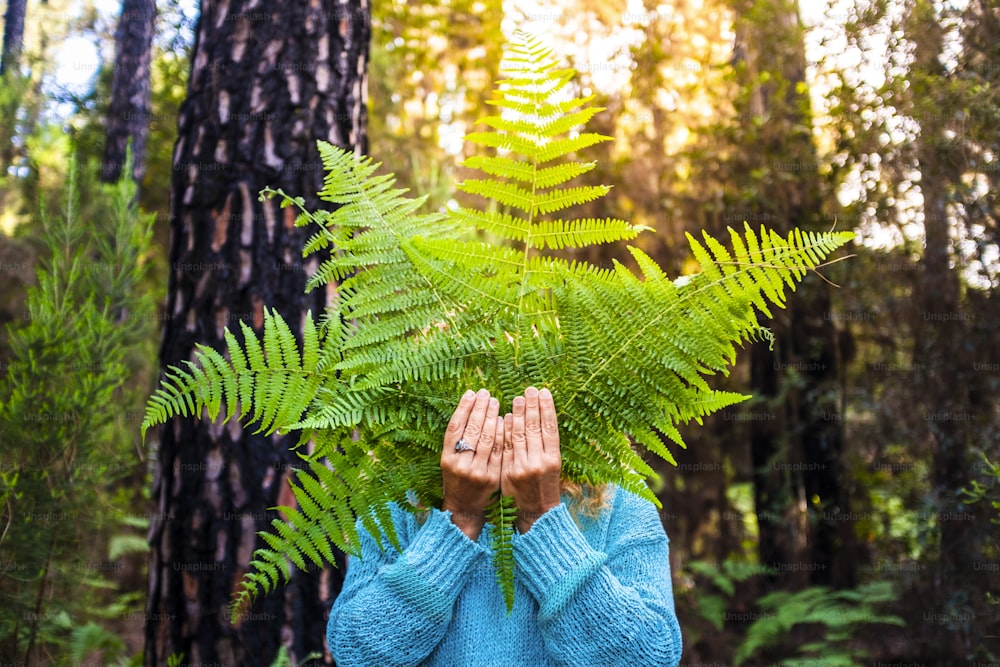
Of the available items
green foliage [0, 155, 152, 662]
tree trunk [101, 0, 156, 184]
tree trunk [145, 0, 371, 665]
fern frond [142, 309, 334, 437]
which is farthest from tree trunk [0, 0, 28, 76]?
fern frond [142, 309, 334, 437]

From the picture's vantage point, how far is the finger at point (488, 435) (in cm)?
170

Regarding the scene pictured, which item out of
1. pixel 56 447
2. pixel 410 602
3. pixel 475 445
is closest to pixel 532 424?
pixel 475 445

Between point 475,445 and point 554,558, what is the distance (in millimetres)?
399

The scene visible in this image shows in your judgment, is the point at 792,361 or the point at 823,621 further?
the point at 792,361

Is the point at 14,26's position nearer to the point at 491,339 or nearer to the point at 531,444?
the point at 491,339

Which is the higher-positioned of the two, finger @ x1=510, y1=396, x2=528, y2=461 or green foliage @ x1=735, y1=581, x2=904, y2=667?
finger @ x1=510, y1=396, x2=528, y2=461

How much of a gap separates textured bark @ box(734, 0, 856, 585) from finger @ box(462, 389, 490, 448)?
15.7 feet

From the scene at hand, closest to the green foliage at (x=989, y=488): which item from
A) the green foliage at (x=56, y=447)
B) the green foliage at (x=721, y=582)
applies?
the green foliage at (x=721, y=582)

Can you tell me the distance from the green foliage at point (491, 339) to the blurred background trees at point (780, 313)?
4.47 feet

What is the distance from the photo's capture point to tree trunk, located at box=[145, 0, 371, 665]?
286cm

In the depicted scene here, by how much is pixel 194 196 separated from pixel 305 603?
68.0 inches

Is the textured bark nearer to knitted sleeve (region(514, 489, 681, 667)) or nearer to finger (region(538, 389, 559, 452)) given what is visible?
knitted sleeve (region(514, 489, 681, 667))

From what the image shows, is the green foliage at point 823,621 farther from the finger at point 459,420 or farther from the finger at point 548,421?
the finger at point 459,420

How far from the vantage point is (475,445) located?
1695 mm
